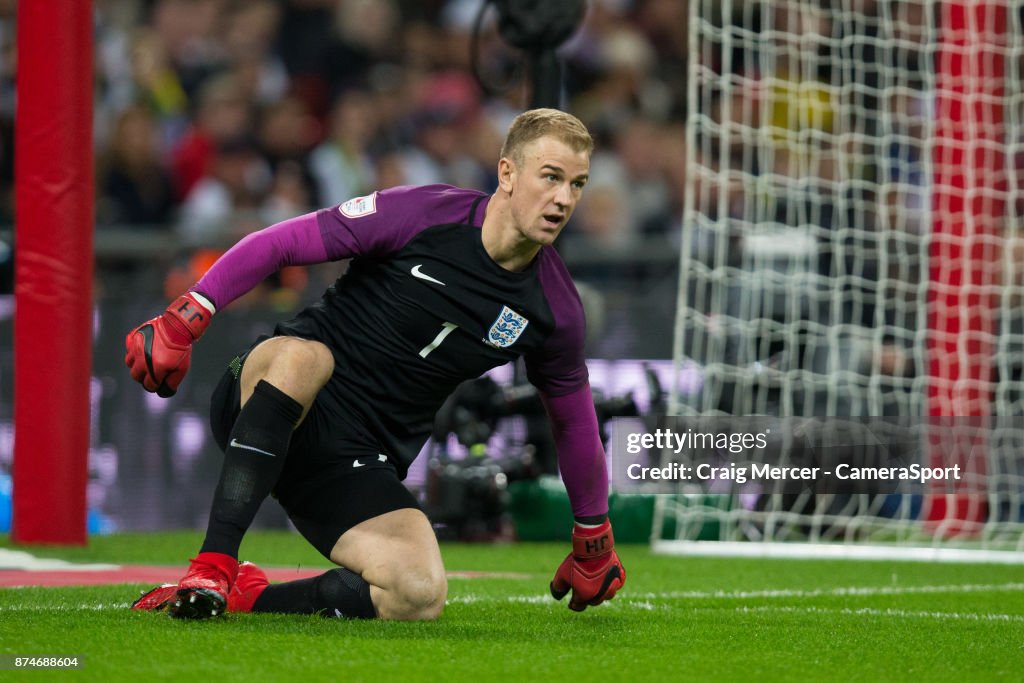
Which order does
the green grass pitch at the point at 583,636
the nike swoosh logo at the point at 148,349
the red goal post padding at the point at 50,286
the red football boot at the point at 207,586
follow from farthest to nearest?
the red goal post padding at the point at 50,286 < the red football boot at the point at 207,586 < the nike swoosh logo at the point at 148,349 < the green grass pitch at the point at 583,636

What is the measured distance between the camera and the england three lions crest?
14.0 ft

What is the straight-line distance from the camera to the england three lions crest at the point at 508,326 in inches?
167

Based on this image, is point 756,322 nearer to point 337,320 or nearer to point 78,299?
point 78,299

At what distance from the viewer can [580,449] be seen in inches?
173

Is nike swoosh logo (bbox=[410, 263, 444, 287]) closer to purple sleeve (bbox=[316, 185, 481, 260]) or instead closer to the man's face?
A: purple sleeve (bbox=[316, 185, 481, 260])

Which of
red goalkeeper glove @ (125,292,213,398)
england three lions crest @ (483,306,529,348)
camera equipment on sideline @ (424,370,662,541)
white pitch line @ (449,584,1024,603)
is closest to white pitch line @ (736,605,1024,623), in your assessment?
white pitch line @ (449,584,1024,603)

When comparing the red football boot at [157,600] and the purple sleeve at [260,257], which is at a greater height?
the purple sleeve at [260,257]

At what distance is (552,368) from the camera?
4.33 m

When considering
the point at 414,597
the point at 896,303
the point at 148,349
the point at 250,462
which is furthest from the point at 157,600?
the point at 896,303

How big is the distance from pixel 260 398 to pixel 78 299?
310 centimetres

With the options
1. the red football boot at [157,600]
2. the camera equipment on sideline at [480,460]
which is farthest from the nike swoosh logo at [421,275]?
the camera equipment on sideline at [480,460]

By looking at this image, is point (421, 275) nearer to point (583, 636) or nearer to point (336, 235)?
point (336, 235)

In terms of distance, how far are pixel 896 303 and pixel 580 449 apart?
494 cm

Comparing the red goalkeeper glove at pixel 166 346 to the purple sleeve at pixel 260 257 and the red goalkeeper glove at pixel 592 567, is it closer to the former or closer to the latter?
the purple sleeve at pixel 260 257
